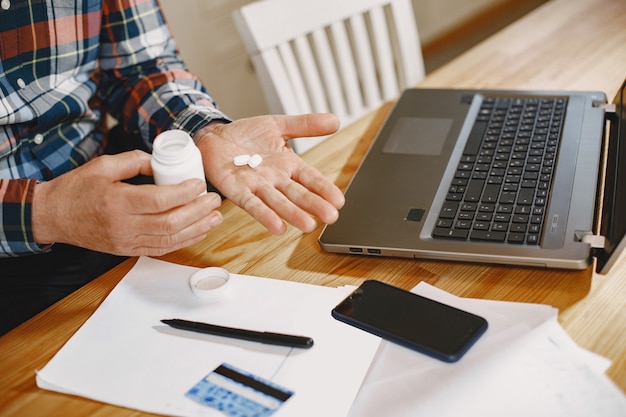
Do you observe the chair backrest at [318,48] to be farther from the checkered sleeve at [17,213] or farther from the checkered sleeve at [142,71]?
the checkered sleeve at [17,213]

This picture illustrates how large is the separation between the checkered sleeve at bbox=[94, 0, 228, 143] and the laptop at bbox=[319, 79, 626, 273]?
14.3 inches

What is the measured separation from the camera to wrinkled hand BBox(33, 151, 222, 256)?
835 mm

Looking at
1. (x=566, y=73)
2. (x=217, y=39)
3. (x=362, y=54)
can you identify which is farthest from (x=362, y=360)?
(x=217, y=39)

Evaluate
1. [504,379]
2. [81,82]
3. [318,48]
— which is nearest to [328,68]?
[318,48]

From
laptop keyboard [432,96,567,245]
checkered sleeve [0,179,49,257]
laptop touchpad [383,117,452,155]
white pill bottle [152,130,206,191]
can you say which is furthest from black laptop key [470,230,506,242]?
checkered sleeve [0,179,49,257]

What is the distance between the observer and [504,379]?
71 centimetres

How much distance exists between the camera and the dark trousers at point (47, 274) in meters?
1.03

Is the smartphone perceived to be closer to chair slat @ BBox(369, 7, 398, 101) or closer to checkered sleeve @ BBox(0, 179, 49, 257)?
checkered sleeve @ BBox(0, 179, 49, 257)

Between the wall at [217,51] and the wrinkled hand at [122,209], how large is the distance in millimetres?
1770

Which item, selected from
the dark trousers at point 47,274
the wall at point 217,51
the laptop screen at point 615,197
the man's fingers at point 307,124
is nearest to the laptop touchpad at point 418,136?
the man's fingers at point 307,124

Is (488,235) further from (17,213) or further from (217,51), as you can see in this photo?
(217,51)

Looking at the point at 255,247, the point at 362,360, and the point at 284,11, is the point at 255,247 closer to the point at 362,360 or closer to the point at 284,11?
the point at 362,360

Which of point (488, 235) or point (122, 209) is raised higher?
point (122, 209)

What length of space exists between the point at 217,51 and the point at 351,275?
6.73 feet
